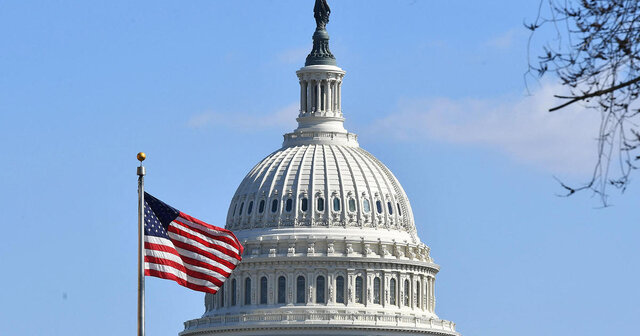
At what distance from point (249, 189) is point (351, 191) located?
34.3 feet

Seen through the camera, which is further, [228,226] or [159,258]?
[228,226]

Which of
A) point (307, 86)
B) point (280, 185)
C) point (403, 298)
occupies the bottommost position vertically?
point (403, 298)

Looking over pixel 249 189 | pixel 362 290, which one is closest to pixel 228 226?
pixel 249 189

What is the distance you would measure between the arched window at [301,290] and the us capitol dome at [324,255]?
171 millimetres

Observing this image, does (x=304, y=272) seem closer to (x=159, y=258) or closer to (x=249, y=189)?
(x=249, y=189)

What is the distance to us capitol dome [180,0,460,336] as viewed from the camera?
178m

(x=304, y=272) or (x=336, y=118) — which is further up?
(x=336, y=118)

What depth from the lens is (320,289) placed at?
181125 millimetres

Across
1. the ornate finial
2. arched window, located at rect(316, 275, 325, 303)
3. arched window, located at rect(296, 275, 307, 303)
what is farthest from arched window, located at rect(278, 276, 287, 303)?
the ornate finial

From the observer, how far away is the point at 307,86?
192 meters

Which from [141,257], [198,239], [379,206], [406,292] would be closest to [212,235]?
[198,239]

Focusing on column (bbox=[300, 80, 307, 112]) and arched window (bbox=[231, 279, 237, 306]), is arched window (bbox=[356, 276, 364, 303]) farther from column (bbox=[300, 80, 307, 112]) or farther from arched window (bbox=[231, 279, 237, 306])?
column (bbox=[300, 80, 307, 112])

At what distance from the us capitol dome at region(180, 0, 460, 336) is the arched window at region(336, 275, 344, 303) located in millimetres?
96

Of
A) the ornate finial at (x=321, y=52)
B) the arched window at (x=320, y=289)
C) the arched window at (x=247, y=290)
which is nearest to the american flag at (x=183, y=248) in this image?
the arched window at (x=320, y=289)
